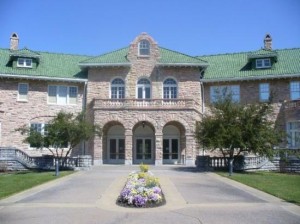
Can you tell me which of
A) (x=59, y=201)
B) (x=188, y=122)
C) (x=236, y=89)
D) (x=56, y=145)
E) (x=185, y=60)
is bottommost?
(x=59, y=201)

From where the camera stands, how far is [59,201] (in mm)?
12844

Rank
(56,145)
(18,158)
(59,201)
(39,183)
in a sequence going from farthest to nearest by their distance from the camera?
1. (18,158)
2. (56,145)
3. (39,183)
4. (59,201)

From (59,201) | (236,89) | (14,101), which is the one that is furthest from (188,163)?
(59,201)

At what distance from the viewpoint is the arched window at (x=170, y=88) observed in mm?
34906

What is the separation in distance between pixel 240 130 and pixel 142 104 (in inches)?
435

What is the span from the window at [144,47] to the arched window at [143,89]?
2601 millimetres

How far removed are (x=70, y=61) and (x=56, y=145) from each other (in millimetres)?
15449

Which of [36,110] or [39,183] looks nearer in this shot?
[39,183]

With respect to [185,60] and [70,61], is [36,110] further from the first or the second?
[185,60]

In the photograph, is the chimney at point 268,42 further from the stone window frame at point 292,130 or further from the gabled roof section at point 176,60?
the stone window frame at point 292,130

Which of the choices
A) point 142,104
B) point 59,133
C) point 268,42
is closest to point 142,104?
point 142,104

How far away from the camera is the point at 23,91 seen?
34.3 meters

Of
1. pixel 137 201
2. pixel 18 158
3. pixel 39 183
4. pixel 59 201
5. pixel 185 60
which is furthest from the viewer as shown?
pixel 185 60

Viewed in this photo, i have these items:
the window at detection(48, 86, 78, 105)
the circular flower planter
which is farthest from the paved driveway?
the window at detection(48, 86, 78, 105)
